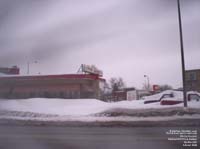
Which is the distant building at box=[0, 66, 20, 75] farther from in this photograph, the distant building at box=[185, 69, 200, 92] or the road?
the distant building at box=[185, 69, 200, 92]

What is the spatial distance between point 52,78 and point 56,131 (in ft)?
1.26

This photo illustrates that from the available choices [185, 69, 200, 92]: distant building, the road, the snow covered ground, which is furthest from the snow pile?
[185, 69, 200, 92]: distant building

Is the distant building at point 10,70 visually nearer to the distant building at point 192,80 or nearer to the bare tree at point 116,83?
the bare tree at point 116,83

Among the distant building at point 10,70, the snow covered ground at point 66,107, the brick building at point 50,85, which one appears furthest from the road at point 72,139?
the distant building at point 10,70

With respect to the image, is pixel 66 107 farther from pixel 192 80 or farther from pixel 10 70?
pixel 192 80

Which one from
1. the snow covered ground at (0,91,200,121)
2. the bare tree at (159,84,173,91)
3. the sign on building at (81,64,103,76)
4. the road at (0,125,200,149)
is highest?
the sign on building at (81,64,103,76)

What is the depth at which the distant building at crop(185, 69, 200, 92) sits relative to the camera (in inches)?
62.4

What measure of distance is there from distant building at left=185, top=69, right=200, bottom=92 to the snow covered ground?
0.25ft

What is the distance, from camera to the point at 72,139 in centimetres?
185

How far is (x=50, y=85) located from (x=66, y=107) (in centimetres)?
20

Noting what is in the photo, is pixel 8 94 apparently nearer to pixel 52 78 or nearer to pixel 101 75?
pixel 52 78

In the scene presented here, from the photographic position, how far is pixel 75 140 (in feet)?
6.07

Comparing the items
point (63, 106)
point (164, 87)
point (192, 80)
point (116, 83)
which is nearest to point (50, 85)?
point (63, 106)

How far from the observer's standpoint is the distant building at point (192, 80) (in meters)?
1.58
